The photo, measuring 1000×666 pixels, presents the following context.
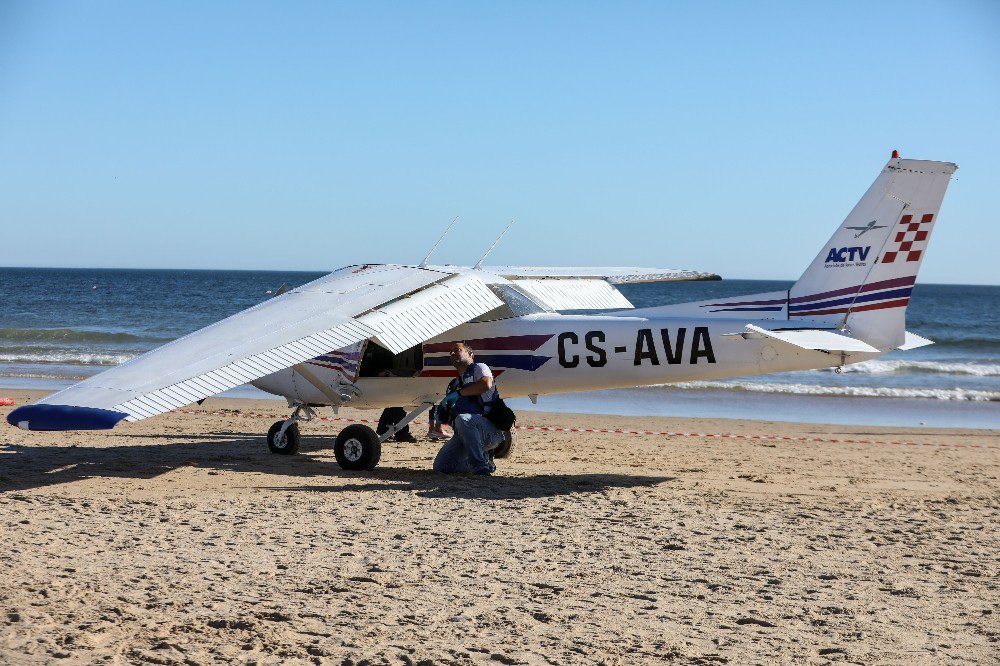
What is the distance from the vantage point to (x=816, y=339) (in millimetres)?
10414

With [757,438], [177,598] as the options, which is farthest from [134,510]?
[757,438]

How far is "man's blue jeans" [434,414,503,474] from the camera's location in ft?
34.4

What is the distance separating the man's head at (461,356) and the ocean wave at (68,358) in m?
18.2

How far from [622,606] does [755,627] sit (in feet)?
2.50

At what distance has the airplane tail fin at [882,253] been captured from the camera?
35.1ft

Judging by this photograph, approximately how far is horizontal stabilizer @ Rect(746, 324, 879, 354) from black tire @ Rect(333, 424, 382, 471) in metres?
4.08

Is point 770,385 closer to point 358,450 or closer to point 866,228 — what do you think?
point 866,228

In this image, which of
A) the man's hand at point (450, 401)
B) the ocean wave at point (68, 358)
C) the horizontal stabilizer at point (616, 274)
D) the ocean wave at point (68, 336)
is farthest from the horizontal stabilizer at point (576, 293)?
the ocean wave at point (68, 336)

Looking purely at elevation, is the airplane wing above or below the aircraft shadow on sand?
above

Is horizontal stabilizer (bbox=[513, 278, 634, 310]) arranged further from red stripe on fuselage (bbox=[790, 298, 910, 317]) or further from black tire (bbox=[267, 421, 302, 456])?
black tire (bbox=[267, 421, 302, 456])

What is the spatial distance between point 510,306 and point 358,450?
2377mm

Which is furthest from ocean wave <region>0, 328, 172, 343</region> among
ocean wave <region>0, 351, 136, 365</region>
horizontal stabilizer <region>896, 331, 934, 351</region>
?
horizontal stabilizer <region>896, 331, 934, 351</region>

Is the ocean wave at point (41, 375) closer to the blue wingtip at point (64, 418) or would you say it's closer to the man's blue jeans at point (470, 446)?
the man's blue jeans at point (470, 446)

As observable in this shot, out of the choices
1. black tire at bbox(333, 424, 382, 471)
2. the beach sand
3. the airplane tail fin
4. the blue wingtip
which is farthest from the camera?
black tire at bbox(333, 424, 382, 471)
